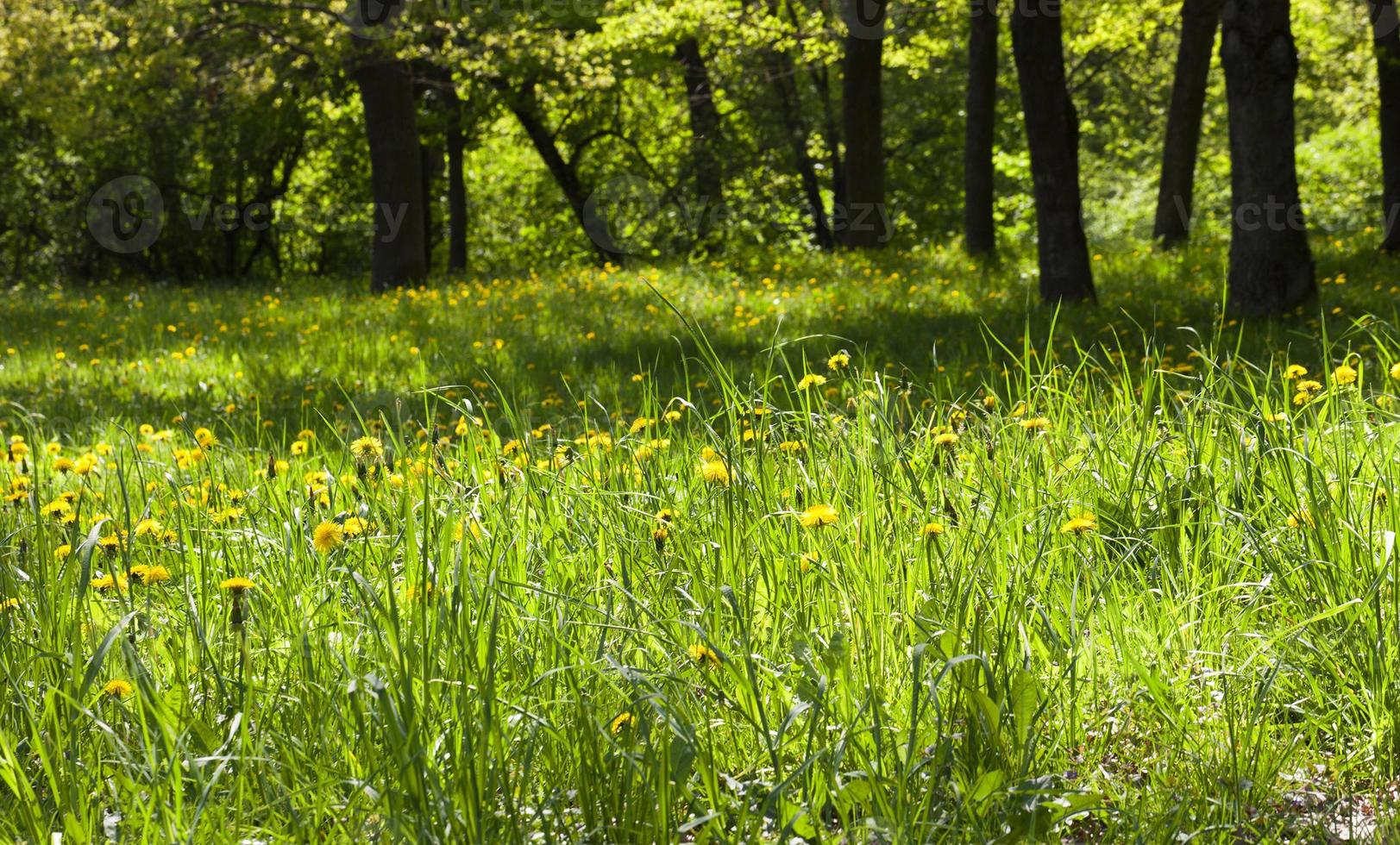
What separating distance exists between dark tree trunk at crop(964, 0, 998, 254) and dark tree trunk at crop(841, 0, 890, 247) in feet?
4.15

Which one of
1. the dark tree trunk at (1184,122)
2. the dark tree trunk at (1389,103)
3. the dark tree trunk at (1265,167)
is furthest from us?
the dark tree trunk at (1184,122)

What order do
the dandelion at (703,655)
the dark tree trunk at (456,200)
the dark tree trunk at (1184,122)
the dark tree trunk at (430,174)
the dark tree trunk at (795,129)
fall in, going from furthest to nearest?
the dark tree trunk at (430,174) < the dark tree trunk at (456,200) < the dark tree trunk at (795,129) < the dark tree trunk at (1184,122) < the dandelion at (703,655)

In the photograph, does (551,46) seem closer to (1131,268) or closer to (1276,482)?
(1131,268)

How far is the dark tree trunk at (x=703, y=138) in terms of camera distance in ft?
68.1

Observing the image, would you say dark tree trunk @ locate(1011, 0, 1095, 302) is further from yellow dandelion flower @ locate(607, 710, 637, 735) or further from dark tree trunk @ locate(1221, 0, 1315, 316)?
yellow dandelion flower @ locate(607, 710, 637, 735)

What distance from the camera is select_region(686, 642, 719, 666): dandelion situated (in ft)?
6.36

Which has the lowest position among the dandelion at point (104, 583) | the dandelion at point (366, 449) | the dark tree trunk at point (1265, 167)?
the dandelion at point (104, 583)

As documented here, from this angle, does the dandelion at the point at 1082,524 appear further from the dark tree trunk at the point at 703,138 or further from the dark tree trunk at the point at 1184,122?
the dark tree trunk at the point at 703,138

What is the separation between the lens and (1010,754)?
6.12ft

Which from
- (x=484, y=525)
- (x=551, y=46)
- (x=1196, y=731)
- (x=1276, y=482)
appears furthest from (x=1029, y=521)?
(x=551, y=46)

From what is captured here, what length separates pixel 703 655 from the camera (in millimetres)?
1951

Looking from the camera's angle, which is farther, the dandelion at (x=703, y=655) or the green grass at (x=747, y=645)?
the dandelion at (x=703, y=655)

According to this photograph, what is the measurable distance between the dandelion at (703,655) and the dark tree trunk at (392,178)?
1238 cm

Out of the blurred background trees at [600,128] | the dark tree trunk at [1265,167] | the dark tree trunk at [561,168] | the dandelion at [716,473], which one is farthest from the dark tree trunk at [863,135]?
the dandelion at [716,473]
